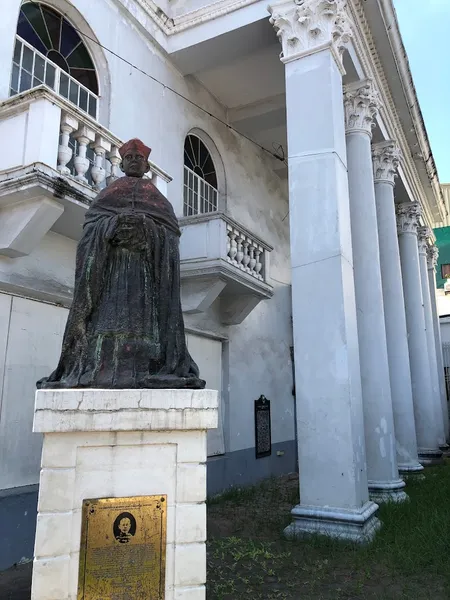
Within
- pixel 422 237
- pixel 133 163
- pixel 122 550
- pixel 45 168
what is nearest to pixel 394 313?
pixel 422 237

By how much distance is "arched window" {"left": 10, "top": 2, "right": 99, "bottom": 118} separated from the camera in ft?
22.5

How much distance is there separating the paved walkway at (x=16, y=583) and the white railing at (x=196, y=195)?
259 inches

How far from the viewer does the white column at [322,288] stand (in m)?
6.00

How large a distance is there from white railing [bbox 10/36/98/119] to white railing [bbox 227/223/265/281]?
121 inches

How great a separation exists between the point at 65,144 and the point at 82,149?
0.33m

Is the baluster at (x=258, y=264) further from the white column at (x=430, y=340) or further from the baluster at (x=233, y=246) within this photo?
the white column at (x=430, y=340)

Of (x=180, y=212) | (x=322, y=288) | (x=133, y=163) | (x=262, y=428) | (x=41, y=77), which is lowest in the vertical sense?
(x=262, y=428)

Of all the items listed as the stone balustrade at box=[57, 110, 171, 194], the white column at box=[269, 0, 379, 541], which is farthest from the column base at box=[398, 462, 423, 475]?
the stone balustrade at box=[57, 110, 171, 194]

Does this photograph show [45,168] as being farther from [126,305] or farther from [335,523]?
[335,523]

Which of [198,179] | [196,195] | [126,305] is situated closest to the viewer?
[126,305]

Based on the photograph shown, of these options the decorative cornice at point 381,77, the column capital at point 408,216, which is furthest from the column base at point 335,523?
the column capital at point 408,216

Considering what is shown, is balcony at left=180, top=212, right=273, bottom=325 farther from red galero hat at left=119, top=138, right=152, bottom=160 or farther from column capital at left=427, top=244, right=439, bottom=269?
column capital at left=427, top=244, right=439, bottom=269

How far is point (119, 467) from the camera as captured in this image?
2.90 m

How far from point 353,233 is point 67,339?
697cm
